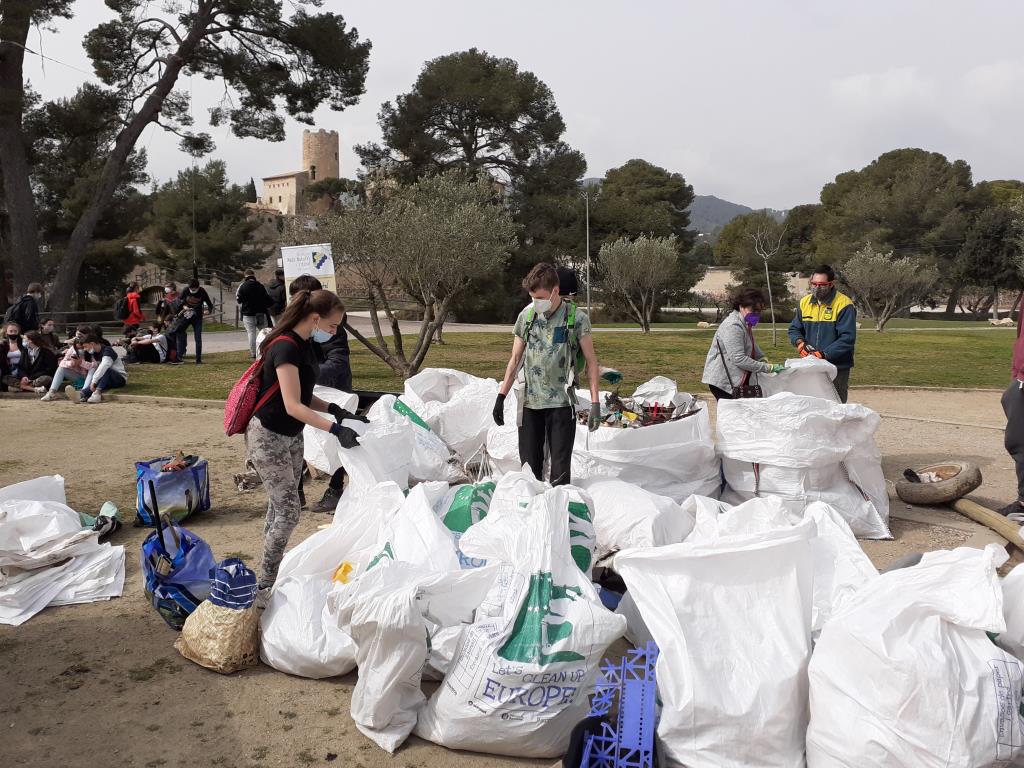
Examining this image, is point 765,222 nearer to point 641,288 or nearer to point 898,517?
point 641,288

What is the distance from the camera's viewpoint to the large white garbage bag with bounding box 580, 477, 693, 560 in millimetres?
3773

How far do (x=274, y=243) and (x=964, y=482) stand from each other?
4212 centimetres

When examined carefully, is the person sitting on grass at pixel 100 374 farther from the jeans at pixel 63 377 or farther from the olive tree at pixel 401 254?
the olive tree at pixel 401 254

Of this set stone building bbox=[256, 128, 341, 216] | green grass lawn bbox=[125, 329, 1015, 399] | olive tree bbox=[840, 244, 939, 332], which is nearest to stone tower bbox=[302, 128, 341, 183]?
stone building bbox=[256, 128, 341, 216]

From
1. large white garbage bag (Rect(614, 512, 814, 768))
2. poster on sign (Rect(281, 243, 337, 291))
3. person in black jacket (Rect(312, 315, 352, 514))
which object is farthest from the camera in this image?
poster on sign (Rect(281, 243, 337, 291))

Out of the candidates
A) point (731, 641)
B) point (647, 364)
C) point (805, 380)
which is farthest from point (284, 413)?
point (647, 364)

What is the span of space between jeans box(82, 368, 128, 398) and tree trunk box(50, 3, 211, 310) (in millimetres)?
11977

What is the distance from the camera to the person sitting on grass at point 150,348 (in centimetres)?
1407

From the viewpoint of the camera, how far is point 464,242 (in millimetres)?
13352

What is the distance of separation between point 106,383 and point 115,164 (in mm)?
12706

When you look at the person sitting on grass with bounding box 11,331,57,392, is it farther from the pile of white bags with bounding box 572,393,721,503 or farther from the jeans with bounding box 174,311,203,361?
the pile of white bags with bounding box 572,393,721,503

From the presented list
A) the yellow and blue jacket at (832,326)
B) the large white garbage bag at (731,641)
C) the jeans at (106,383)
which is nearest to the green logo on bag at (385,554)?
the large white garbage bag at (731,641)

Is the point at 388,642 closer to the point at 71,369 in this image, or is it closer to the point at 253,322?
the point at 71,369

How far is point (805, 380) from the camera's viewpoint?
5.69 metres
